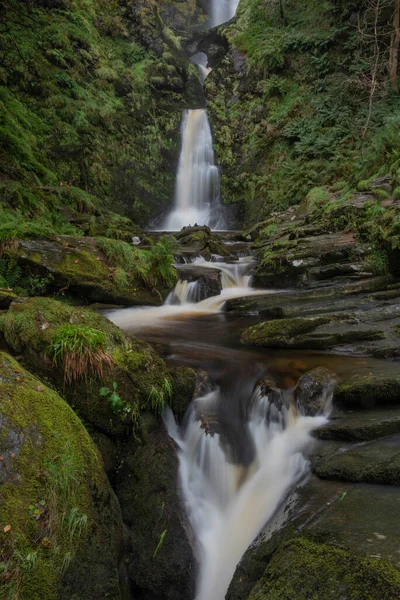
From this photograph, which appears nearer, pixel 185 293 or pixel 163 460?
pixel 163 460

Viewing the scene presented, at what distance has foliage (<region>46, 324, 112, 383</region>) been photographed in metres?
3.15

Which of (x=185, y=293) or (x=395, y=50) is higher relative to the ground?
(x=395, y=50)

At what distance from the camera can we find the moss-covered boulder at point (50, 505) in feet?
6.16

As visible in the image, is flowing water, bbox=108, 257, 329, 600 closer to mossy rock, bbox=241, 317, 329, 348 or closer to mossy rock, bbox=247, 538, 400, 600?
mossy rock, bbox=241, 317, 329, 348

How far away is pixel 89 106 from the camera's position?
1577 cm

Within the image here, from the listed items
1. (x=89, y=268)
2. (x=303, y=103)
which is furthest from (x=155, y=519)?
(x=303, y=103)

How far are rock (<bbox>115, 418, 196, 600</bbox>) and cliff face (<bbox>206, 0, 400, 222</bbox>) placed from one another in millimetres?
10425

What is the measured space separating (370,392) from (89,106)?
56.3 ft

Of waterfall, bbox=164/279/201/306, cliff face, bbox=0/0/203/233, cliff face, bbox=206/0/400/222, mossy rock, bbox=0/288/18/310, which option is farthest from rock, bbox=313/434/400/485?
cliff face, bbox=206/0/400/222

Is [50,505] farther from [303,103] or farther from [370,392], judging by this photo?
[303,103]

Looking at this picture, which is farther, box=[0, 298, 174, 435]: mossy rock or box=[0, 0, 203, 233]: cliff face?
box=[0, 0, 203, 233]: cliff face

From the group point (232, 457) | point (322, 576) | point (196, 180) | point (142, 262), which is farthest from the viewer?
point (196, 180)

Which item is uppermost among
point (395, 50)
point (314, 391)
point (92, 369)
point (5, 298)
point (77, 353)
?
point (395, 50)

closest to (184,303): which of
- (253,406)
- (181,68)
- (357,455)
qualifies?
(253,406)
